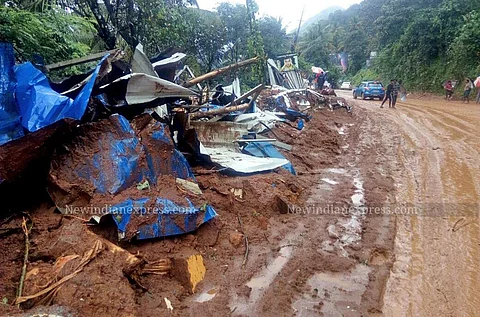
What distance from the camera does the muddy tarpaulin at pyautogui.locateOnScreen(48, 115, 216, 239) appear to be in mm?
3934

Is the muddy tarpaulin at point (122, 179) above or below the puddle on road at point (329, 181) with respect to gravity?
above

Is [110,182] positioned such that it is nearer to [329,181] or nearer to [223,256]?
[223,256]

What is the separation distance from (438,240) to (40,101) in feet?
16.8

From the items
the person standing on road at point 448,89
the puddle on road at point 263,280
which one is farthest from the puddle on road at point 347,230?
the person standing on road at point 448,89

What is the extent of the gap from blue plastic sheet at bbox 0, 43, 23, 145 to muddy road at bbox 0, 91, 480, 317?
874mm

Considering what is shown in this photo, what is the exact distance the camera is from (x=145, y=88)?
4.92m

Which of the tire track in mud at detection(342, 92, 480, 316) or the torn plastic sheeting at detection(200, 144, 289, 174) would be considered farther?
the torn plastic sheeting at detection(200, 144, 289, 174)

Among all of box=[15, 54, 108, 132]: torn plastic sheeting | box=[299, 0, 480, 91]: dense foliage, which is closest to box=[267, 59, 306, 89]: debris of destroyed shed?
box=[299, 0, 480, 91]: dense foliage

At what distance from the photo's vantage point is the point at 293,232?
4988 millimetres

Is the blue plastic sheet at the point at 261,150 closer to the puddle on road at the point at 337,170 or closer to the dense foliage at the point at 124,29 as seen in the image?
the puddle on road at the point at 337,170

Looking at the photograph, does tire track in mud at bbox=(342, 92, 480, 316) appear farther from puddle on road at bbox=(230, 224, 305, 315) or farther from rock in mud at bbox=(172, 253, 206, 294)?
rock in mud at bbox=(172, 253, 206, 294)

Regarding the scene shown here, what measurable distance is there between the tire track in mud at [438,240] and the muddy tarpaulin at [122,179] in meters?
2.38

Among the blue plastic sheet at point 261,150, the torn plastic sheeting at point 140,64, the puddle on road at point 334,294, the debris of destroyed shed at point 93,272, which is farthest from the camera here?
the blue plastic sheet at point 261,150

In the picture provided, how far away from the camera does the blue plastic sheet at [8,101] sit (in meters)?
3.68
